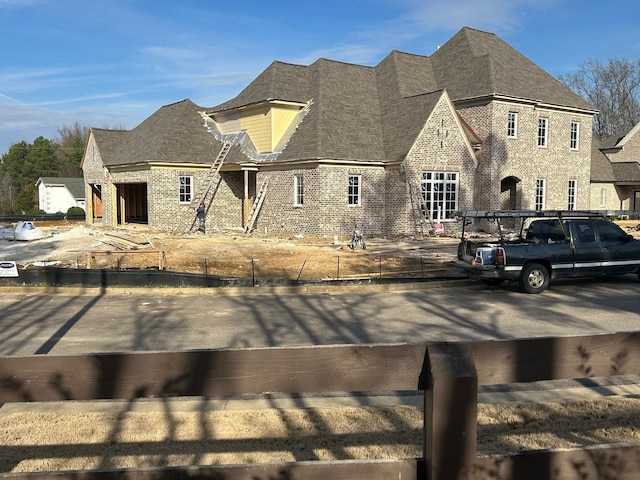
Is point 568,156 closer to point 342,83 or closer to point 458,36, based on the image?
point 458,36

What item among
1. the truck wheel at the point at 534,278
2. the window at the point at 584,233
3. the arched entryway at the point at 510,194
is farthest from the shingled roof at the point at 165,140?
the window at the point at 584,233

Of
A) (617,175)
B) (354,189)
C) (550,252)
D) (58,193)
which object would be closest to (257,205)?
(354,189)

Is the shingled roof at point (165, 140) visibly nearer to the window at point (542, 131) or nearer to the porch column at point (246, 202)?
the porch column at point (246, 202)

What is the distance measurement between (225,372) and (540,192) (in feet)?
116

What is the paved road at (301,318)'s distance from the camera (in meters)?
9.33

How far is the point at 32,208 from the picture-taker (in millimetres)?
63812

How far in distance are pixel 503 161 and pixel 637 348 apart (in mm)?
30616

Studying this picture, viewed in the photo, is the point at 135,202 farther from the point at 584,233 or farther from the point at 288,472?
the point at 288,472

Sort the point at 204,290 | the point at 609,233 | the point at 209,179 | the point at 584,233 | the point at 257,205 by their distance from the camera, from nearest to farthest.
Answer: the point at 204,290, the point at 584,233, the point at 609,233, the point at 257,205, the point at 209,179

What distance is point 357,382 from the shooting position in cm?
279

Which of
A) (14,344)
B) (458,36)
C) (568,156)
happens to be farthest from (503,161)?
(14,344)

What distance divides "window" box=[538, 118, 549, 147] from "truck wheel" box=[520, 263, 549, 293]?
22.7m

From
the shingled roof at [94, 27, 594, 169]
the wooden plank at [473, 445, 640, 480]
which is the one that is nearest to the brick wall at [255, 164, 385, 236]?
the shingled roof at [94, 27, 594, 169]

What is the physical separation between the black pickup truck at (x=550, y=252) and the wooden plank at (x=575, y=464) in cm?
1109
